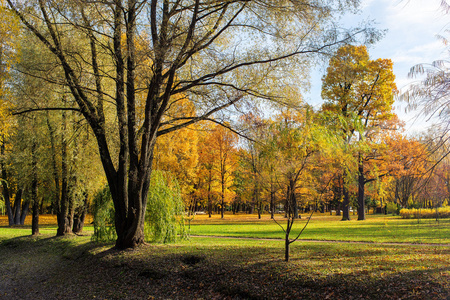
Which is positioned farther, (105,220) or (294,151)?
(105,220)

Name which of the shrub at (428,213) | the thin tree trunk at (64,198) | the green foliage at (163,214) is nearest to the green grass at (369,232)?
the shrub at (428,213)

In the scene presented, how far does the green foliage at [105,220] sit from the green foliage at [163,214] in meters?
1.34

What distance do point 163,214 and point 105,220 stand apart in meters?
2.17

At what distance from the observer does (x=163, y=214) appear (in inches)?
427

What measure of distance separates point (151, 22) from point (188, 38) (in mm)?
1487

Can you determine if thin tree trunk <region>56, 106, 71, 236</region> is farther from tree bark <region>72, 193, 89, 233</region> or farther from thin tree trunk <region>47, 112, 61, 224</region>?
tree bark <region>72, 193, 89, 233</region>

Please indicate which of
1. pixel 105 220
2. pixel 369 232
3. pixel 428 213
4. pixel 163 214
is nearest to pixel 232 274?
pixel 163 214

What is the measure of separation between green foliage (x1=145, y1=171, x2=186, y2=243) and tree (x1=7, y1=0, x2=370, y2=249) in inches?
39.4

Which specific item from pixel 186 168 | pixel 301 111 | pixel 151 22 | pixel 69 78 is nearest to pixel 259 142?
pixel 301 111

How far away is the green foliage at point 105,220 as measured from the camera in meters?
11.3

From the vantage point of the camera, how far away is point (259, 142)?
9070 millimetres

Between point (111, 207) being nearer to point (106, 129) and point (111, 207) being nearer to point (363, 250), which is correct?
point (106, 129)

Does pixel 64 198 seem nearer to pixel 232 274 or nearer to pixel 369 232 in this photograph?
pixel 232 274

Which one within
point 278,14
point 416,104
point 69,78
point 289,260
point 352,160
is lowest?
point 289,260
